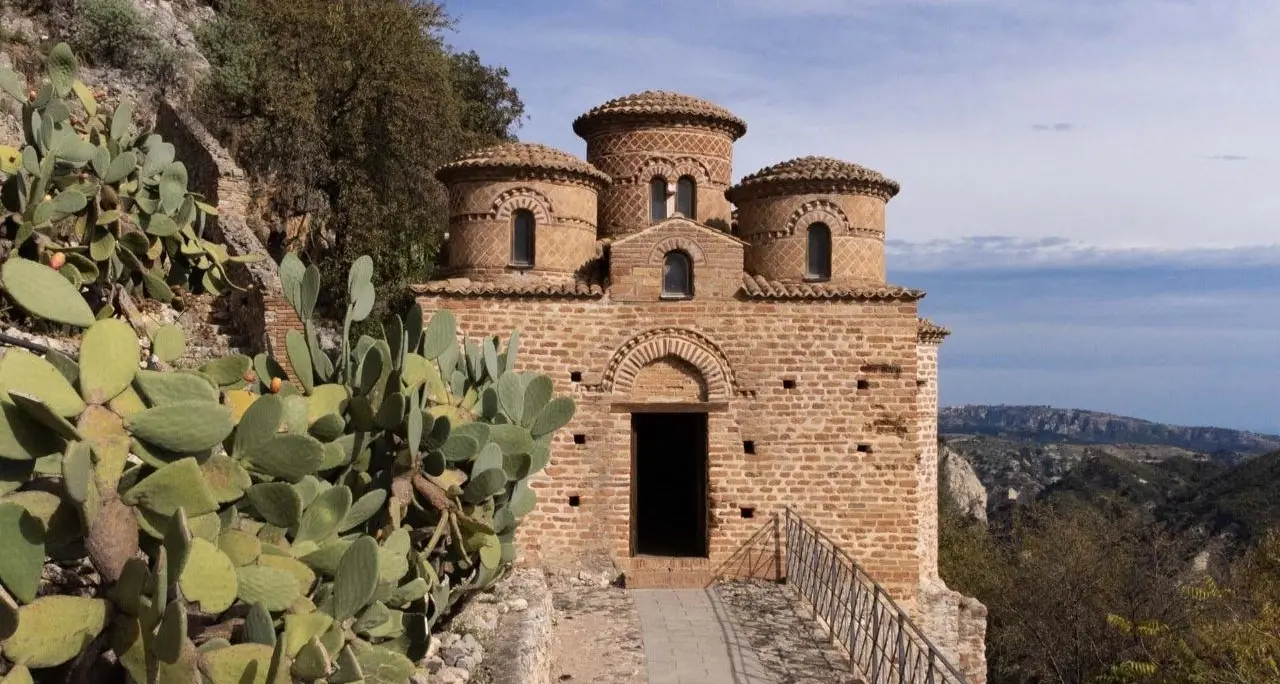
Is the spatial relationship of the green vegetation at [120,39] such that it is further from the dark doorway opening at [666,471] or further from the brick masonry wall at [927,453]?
the brick masonry wall at [927,453]

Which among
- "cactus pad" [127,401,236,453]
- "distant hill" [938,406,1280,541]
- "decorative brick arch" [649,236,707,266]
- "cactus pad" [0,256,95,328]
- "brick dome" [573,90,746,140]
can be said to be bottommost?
"distant hill" [938,406,1280,541]

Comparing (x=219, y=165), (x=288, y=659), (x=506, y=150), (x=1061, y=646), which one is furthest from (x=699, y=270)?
(x=1061, y=646)

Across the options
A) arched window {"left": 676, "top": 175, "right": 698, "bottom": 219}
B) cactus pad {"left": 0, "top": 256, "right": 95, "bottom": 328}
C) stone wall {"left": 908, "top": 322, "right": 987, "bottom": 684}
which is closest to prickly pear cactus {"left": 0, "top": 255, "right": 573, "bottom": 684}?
cactus pad {"left": 0, "top": 256, "right": 95, "bottom": 328}

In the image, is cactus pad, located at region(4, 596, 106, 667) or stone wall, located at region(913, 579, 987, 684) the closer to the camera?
cactus pad, located at region(4, 596, 106, 667)

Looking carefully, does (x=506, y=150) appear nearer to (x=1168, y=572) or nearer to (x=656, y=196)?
(x=656, y=196)

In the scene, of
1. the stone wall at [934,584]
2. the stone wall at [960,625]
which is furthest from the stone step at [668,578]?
the stone wall at [960,625]

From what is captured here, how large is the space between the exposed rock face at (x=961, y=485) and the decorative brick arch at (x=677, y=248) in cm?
3225

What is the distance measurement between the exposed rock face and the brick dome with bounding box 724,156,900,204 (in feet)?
101

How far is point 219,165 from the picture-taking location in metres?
17.3

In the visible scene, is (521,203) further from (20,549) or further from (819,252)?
(20,549)

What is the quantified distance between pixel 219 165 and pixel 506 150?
7.69 m

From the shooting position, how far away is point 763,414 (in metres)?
11.6

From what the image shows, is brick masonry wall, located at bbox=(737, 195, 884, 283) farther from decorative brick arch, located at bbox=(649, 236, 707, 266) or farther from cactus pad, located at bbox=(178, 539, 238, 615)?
cactus pad, located at bbox=(178, 539, 238, 615)

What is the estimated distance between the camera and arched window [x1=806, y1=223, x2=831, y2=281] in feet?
41.1
